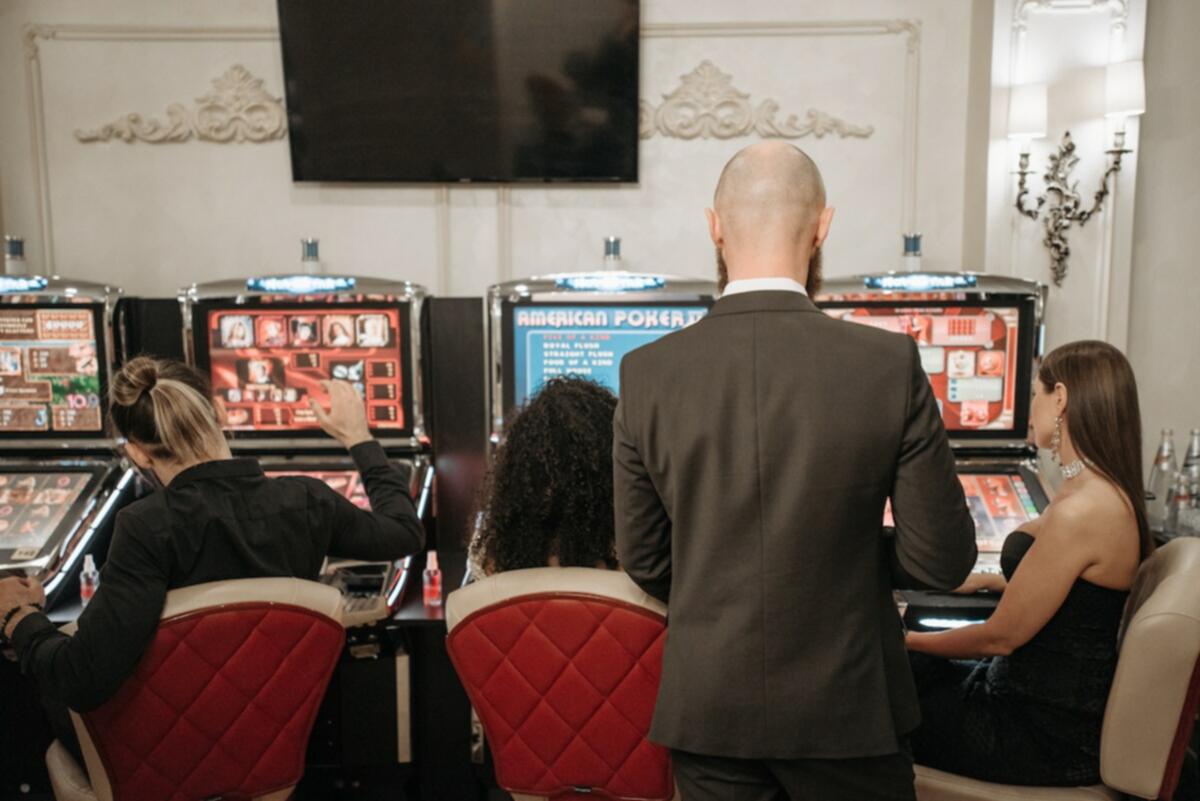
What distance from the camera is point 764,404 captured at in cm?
141

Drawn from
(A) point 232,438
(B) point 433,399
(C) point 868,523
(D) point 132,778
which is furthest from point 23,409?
(C) point 868,523

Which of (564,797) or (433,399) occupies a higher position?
(433,399)

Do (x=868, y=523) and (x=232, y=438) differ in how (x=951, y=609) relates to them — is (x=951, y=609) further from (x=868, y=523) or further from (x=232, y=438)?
(x=232, y=438)

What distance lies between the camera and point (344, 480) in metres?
3.18

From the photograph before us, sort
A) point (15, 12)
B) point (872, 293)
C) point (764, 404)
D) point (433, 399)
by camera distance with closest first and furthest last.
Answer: point (764, 404) → point (872, 293) → point (433, 399) → point (15, 12)

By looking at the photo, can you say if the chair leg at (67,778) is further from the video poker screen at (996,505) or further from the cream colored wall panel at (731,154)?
the cream colored wall panel at (731,154)

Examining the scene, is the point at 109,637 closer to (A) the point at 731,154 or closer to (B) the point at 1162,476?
(A) the point at 731,154

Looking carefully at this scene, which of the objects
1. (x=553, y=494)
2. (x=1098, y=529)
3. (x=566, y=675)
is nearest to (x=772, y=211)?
(x=553, y=494)

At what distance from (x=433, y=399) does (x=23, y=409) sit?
1352mm

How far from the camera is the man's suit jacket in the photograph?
1396 millimetres

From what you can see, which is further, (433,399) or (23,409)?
(433,399)

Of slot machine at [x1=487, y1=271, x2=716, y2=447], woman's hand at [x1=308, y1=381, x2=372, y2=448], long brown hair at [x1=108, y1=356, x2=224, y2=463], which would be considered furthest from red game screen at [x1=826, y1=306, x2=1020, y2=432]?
long brown hair at [x1=108, y1=356, x2=224, y2=463]

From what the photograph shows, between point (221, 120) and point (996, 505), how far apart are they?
3424 millimetres

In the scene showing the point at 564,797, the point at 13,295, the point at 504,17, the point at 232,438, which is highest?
the point at 504,17
